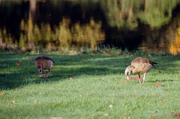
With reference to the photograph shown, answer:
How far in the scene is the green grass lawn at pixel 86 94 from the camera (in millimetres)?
7066

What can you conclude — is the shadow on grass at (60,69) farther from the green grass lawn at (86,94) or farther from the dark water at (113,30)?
the dark water at (113,30)

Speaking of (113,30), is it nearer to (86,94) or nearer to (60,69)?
(60,69)

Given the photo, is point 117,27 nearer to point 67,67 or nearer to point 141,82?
point 67,67

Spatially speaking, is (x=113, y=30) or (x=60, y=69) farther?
(x=113, y=30)

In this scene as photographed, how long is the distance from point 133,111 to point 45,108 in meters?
2.42

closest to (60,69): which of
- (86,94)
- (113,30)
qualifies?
(86,94)

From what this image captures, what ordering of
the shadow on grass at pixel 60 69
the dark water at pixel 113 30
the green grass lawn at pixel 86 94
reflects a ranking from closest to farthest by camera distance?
the green grass lawn at pixel 86 94 < the shadow on grass at pixel 60 69 < the dark water at pixel 113 30

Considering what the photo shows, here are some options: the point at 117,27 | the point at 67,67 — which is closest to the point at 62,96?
the point at 67,67

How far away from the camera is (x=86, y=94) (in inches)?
349

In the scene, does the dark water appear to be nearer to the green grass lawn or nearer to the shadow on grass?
the shadow on grass

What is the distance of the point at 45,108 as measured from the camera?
7.50m

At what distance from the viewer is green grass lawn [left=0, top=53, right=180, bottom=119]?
7066 mm

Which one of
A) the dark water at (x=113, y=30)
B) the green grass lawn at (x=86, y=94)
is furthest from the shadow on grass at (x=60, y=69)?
the dark water at (x=113, y=30)

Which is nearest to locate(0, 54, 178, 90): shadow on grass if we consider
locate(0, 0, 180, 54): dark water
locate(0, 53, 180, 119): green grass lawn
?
locate(0, 53, 180, 119): green grass lawn
